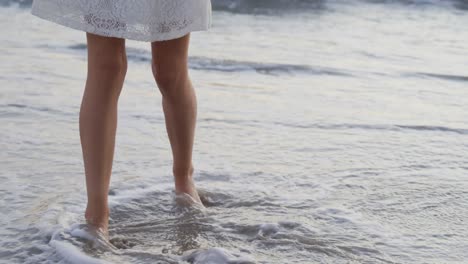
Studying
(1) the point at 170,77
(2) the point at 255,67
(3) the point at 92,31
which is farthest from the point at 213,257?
(2) the point at 255,67

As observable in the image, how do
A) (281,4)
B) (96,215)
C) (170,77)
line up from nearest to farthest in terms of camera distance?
(96,215) → (170,77) → (281,4)

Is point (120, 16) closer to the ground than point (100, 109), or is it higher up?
higher up

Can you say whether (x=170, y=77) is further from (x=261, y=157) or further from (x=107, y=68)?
(x=261, y=157)

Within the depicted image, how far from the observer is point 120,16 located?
268cm

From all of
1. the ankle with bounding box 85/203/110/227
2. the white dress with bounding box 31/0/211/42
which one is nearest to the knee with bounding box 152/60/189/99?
the white dress with bounding box 31/0/211/42

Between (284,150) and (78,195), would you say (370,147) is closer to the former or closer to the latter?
(284,150)

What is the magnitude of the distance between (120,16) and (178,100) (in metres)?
0.60

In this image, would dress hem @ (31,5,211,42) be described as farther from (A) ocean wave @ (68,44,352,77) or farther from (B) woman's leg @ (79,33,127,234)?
(A) ocean wave @ (68,44,352,77)

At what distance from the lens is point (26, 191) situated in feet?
11.2

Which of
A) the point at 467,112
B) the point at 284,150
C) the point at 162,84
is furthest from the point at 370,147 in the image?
the point at 162,84

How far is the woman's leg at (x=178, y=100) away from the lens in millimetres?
3059

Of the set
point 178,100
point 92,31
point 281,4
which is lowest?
point 281,4

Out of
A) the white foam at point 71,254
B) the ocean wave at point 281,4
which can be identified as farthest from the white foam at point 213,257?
the ocean wave at point 281,4

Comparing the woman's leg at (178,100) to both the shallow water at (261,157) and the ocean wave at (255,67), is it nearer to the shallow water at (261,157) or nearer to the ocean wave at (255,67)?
the shallow water at (261,157)
